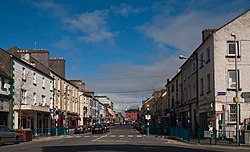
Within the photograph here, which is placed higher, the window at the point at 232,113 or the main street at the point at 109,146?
the window at the point at 232,113

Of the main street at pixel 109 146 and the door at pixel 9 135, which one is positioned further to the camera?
the door at pixel 9 135

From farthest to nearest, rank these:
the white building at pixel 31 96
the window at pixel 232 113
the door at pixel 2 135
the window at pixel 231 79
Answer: the white building at pixel 31 96 → the window at pixel 231 79 → the window at pixel 232 113 → the door at pixel 2 135

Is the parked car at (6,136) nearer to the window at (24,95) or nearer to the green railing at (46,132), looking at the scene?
the green railing at (46,132)

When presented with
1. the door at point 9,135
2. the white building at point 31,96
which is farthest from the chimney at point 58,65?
the door at point 9,135

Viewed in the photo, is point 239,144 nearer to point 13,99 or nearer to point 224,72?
point 224,72

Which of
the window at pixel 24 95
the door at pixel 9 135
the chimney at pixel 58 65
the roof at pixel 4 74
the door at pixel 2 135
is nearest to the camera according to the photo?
the door at pixel 2 135

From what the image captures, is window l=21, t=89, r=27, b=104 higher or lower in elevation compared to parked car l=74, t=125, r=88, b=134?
higher

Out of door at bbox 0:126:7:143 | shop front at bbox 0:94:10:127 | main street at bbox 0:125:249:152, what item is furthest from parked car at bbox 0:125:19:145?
shop front at bbox 0:94:10:127

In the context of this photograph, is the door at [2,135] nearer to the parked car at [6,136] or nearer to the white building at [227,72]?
the parked car at [6,136]

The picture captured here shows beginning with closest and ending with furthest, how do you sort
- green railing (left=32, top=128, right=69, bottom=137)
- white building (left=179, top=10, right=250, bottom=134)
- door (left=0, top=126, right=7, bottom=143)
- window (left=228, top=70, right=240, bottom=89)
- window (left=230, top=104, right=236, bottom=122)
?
door (left=0, top=126, right=7, bottom=143) < white building (left=179, top=10, right=250, bottom=134) < window (left=230, top=104, right=236, bottom=122) < window (left=228, top=70, right=240, bottom=89) < green railing (left=32, top=128, right=69, bottom=137)

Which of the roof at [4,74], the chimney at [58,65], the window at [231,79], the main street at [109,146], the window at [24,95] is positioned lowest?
the main street at [109,146]

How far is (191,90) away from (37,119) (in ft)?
63.6

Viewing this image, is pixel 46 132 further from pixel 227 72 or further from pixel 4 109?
pixel 227 72

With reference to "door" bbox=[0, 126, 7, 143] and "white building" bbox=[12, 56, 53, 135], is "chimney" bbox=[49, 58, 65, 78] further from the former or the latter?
"door" bbox=[0, 126, 7, 143]
